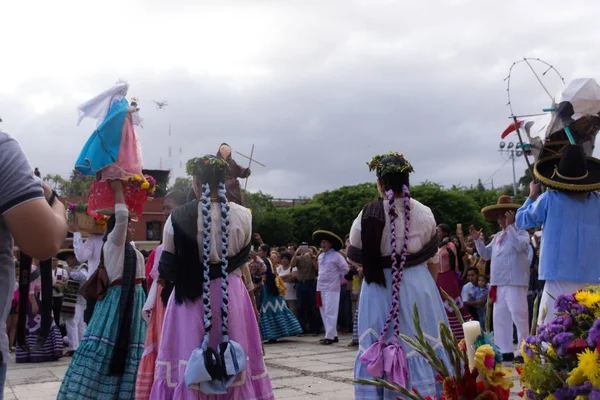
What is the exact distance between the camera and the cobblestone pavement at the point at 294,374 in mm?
6910

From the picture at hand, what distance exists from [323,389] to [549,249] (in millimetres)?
2753

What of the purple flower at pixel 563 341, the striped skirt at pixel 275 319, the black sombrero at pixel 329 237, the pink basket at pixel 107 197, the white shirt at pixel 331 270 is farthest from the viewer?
the white shirt at pixel 331 270

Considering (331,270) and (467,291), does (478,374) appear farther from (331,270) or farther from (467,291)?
(331,270)

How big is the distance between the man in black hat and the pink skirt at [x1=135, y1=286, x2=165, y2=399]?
128 inches

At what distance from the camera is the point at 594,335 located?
2.35 m

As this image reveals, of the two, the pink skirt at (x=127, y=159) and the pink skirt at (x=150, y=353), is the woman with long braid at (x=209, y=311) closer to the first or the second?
the pink skirt at (x=150, y=353)

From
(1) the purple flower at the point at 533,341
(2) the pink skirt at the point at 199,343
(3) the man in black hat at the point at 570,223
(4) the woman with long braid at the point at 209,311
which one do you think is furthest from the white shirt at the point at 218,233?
(3) the man in black hat at the point at 570,223

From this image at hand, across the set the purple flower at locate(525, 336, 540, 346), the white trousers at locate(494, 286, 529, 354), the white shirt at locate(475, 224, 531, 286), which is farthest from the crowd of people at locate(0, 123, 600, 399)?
the white trousers at locate(494, 286, 529, 354)

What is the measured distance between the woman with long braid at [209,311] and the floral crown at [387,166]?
1.12 m

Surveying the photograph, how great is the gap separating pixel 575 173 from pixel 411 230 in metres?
1.88


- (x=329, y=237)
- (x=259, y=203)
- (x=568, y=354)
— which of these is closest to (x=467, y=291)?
(x=329, y=237)

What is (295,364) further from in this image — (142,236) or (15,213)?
(142,236)

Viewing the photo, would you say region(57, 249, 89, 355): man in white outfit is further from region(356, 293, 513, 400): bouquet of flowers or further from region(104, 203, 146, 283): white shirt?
region(356, 293, 513, 400): bouquet of flowers

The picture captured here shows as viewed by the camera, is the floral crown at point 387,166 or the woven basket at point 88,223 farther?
the woven basket at point 88,223
